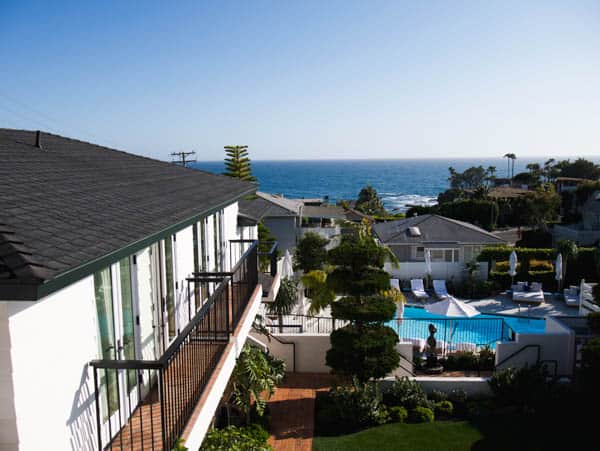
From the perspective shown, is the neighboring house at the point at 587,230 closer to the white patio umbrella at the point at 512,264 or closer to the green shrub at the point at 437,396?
the white patio umbrella at the point at 512,264

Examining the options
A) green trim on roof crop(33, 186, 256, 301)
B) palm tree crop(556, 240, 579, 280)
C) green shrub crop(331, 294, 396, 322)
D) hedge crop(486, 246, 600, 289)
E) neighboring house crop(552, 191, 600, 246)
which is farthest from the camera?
neighboring house crop(552, 191, 600, 246)

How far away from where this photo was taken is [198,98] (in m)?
36.8

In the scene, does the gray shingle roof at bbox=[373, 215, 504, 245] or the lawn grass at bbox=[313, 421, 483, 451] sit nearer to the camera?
the lawn grass at bbox=[313, 421, 483, 451]

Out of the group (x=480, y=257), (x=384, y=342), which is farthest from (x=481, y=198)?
(x=384, y=342)

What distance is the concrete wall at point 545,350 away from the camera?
51.2 feet

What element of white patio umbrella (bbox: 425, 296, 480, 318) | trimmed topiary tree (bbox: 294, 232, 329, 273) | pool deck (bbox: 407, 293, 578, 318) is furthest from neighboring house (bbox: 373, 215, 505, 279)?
white patio umbrella (bbox: 425, 296, 480, 318)

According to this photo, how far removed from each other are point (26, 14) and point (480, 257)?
25.4 m

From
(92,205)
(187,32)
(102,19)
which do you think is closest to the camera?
(92,205)

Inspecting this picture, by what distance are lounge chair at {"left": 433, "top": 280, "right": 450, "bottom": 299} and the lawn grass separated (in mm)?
13961

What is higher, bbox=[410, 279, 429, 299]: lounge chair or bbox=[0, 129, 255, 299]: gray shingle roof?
bbox=[0, 129, 255, 299]: gray shingle roof

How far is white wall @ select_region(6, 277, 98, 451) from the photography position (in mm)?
3914

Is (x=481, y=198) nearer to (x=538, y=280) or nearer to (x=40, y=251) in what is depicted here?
(x=538, y=280)

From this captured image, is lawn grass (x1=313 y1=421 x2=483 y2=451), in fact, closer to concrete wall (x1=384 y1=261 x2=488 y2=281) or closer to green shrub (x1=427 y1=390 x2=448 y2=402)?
green shrub (x1=427 y1=390 x2=448 y2=402)

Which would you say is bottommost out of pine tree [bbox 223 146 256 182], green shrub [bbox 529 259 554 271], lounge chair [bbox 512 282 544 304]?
lounge chair [bbox 512 282 544 304]
